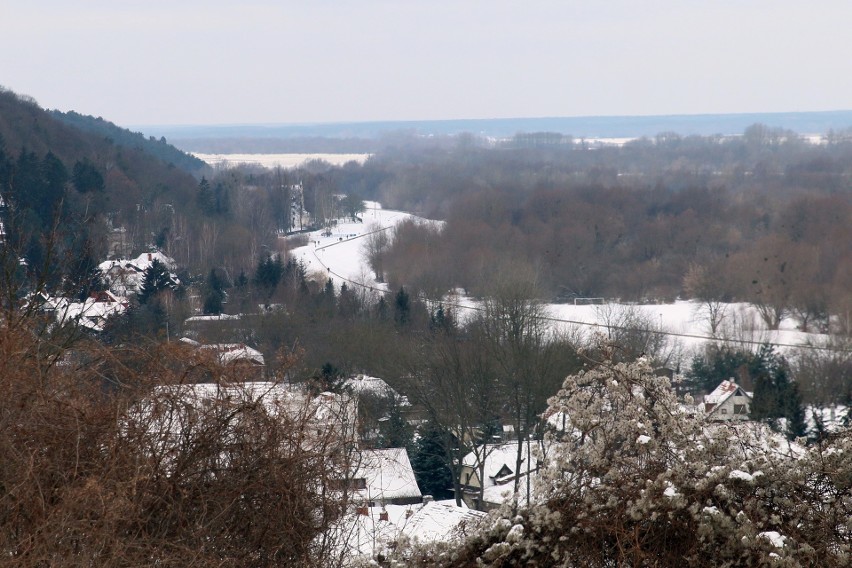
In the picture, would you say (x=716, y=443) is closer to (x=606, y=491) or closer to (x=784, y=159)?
(x=606, y=491)

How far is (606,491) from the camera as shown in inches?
168

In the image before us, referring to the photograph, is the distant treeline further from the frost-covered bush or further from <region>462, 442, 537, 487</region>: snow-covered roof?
the frost-covered bush

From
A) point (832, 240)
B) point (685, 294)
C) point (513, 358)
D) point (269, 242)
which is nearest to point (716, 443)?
point (513, 358)

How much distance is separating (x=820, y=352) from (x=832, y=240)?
762 inches

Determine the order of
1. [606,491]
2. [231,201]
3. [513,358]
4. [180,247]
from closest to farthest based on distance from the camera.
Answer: [606,491], [513,358], [180,247], [231,201]

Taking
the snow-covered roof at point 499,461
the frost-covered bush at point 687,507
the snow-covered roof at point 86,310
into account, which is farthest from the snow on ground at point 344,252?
the frost-covered bush at point 687,507

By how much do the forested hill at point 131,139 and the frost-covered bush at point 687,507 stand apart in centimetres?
7398

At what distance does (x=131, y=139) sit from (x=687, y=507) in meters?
84.8

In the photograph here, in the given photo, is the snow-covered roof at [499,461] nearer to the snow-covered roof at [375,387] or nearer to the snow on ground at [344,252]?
the snow-covered roof at [375,387]

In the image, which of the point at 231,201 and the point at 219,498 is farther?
the point at 231,201

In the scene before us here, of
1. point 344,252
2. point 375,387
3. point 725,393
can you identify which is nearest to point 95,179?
point 344,252

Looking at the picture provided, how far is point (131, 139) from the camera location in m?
82.5

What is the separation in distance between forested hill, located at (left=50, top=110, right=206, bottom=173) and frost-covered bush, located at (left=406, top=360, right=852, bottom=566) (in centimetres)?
7398

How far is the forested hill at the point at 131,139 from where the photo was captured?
77062mm
